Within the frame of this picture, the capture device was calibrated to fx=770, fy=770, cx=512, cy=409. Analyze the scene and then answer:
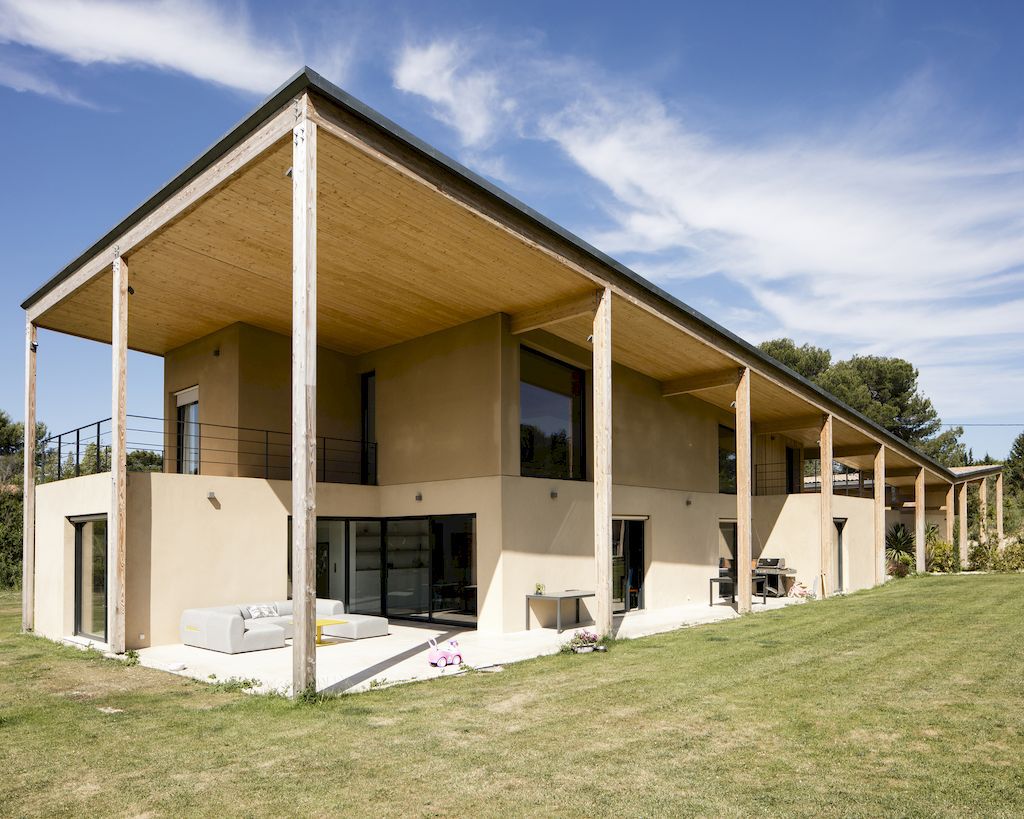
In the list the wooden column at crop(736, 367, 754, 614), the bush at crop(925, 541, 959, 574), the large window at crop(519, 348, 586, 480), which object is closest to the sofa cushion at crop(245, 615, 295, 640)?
the large window at crop(519, 348, 586, 480)

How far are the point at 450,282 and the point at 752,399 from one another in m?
9.33

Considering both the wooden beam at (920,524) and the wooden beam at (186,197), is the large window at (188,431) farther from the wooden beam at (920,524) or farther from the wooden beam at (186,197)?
the wooden beam at (920,524)

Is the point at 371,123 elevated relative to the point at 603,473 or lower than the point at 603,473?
elevated

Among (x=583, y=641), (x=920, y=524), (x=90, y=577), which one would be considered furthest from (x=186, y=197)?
(x=920, y=524)

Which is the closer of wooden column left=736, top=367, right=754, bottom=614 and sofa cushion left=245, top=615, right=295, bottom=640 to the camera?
sofa cushion left=245, top=615, right=295, bottom=640

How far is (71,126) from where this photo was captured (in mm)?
14109

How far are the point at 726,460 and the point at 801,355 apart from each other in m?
24.5

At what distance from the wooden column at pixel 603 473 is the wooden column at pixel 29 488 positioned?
9.21 m

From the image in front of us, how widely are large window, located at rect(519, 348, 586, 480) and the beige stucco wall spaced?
6.41 m

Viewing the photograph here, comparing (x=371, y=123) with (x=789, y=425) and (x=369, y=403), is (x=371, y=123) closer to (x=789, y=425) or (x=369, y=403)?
(x=369, y=403)

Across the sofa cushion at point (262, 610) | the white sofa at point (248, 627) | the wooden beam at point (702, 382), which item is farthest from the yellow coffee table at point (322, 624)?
the wooden beam at point (702, 382)

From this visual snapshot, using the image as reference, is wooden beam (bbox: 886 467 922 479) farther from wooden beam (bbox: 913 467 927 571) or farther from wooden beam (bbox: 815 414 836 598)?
wooden beam (bbox: 815 414 836 598)

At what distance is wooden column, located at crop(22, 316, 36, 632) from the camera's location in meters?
12.7

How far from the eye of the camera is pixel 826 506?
1836 cm
